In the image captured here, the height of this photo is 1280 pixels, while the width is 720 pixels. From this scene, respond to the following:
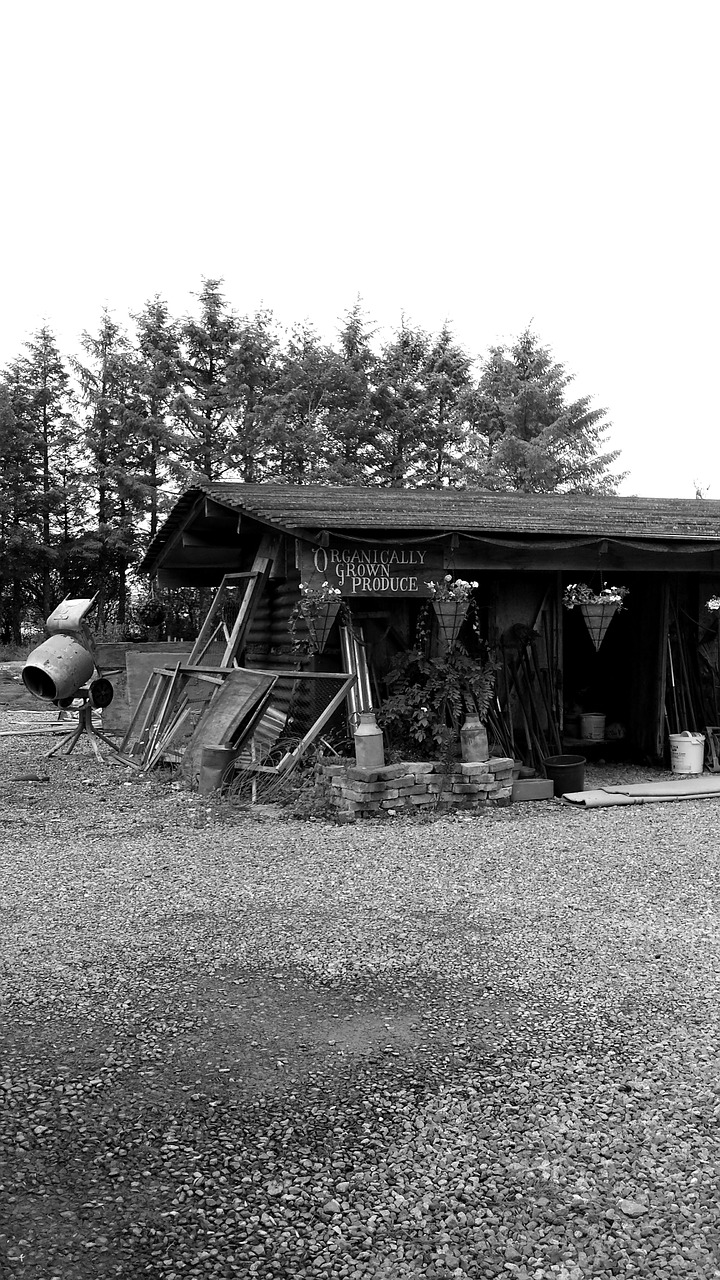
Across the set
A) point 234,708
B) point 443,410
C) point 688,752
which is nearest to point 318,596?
point 234,708

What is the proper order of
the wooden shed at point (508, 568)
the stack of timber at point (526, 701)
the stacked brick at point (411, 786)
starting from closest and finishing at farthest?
the stacked brick at point (411, 786) < the wooden shed at point (508, 568) < the stack of timber at point (526, 701)

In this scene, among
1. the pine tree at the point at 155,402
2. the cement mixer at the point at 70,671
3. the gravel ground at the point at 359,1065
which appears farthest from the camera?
the pine tree at the point at 155,402

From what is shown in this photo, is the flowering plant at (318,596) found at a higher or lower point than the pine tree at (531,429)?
lower

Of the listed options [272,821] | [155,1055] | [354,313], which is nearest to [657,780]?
[272,821]

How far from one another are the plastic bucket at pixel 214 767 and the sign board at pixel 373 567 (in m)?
1.67

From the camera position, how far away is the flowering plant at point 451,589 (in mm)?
8641

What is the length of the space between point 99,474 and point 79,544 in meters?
1.95

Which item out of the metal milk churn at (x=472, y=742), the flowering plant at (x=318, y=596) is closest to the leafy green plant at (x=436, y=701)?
the metal milk churn at (x=472, y=742)

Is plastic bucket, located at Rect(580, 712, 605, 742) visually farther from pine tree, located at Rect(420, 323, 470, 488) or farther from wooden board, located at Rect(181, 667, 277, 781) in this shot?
pine tree, located at Rect(420, 323, 470, 488)

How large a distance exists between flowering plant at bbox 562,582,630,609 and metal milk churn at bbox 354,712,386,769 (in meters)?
2.70

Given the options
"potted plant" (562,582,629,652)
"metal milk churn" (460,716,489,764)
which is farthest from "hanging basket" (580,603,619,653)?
"metal milk churn" (460,716,489,764)

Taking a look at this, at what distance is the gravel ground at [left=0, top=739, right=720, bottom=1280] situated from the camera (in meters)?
2.66

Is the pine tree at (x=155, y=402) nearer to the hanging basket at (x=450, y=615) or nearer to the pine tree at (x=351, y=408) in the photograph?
the pine tree at (x=351, y=408)

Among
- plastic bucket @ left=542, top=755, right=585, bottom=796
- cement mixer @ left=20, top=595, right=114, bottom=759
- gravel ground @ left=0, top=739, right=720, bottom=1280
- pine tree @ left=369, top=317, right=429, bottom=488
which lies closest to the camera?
gravel ground @ left=0, top=739, right=720, bottom=1280
